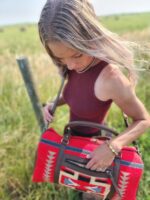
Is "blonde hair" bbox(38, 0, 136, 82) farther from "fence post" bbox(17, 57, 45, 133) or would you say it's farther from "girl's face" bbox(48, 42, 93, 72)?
"fence post" bbox(17, 57, 45, 133)

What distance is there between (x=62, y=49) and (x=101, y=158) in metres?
0.60

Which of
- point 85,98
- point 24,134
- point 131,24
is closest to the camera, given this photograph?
point 85,98

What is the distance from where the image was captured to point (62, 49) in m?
1.88

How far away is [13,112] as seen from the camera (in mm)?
4258

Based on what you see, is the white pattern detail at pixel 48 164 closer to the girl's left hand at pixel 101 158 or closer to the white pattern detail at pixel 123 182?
the girl's left hand at pixel 101 158

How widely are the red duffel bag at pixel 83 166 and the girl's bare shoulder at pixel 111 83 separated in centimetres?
18

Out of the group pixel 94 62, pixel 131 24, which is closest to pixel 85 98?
pixel 94 62

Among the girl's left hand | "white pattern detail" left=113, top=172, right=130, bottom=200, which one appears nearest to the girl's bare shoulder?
the girl's left hand

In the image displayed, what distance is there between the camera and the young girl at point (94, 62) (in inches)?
73.1

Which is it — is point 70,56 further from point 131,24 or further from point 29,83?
point 131,24

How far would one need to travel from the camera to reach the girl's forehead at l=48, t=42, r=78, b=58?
1870mm

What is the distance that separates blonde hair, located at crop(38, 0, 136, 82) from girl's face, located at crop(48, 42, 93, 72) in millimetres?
30

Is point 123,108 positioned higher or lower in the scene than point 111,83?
lower

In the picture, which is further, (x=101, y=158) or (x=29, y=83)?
(x=29, y=83)
